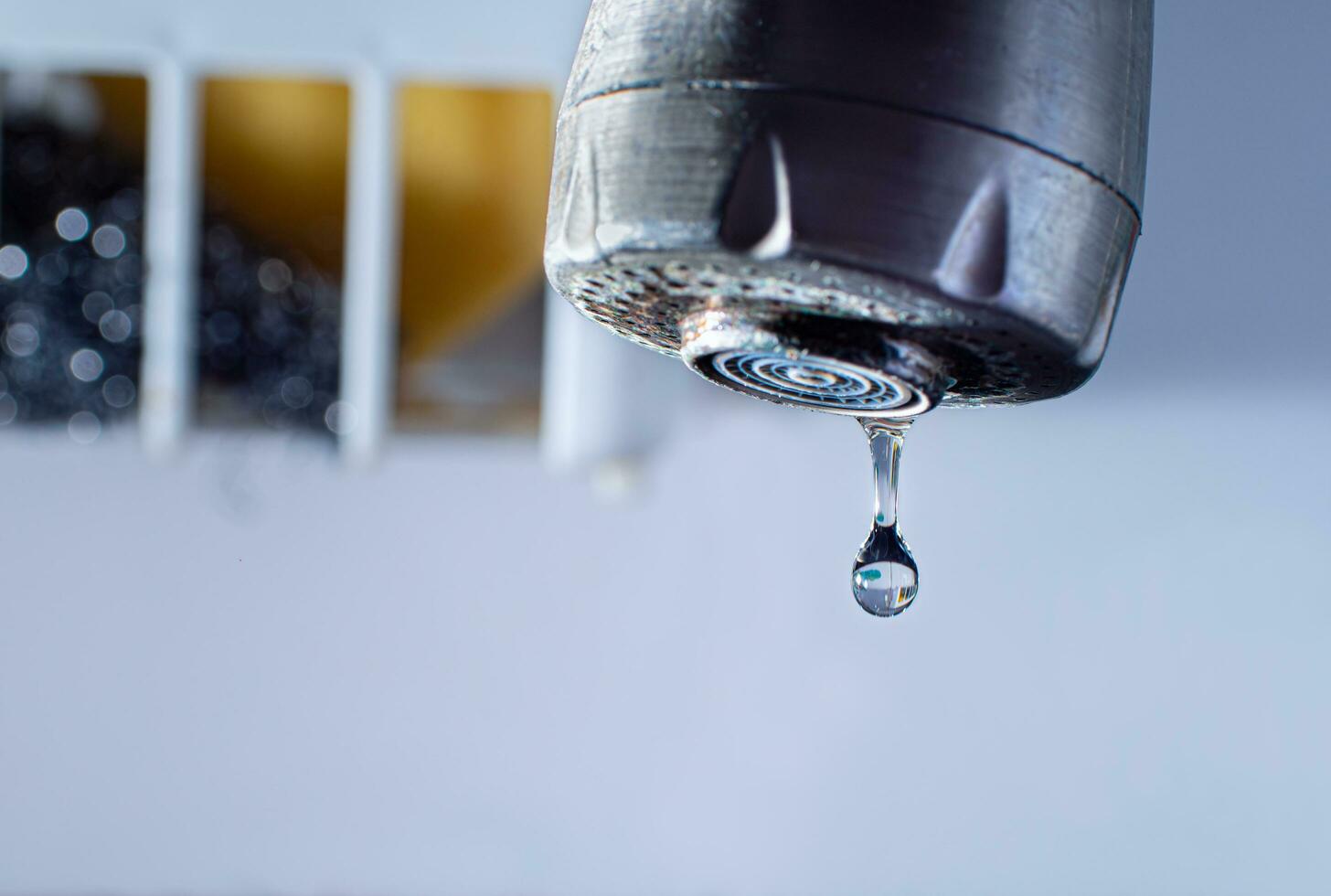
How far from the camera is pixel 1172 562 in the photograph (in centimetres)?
70

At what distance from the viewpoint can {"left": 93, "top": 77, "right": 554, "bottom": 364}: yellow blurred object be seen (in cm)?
74

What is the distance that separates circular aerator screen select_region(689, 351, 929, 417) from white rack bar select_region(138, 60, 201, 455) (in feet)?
2.05

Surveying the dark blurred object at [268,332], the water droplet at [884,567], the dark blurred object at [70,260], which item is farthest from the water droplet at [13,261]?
the water droplet at [884,567]

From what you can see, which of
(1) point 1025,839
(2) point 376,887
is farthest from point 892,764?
(2) point 376,887

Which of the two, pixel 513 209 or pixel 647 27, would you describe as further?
pixel 513 209

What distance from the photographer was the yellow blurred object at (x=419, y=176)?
74 centimetres

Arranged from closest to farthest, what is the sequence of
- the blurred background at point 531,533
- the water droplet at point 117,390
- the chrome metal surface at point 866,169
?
1. the chrome metal surface at point 866,169
2. the blurred background at point 531,533
3. the water droplet at point 117,390

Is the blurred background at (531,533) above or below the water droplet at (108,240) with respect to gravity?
below

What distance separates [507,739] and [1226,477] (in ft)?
1.87

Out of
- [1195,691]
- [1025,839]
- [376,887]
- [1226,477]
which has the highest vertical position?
[1226,477]

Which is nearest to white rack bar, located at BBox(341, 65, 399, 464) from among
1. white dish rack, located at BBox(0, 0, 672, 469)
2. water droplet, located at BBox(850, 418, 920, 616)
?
white dish rack, located at BBox(0, 0, 672, 469)

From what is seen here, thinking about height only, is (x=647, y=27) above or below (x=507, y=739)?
above

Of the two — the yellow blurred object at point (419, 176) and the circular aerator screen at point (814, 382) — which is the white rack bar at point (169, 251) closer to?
the yellow blurred object at point (419, 176)

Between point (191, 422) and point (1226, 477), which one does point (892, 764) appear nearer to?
point (1226, 477)
